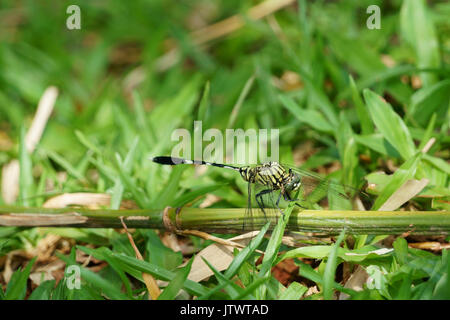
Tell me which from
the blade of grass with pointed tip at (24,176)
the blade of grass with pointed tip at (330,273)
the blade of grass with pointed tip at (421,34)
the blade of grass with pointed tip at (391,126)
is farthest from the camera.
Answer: the blade of grass with pointed tip at (421,34)

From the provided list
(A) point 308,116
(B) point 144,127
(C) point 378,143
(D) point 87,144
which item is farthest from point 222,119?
(C) point 378,143

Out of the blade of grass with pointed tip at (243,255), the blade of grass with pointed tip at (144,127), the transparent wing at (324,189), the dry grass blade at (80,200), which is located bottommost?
the blade of grass with pointed tip at (243,255)

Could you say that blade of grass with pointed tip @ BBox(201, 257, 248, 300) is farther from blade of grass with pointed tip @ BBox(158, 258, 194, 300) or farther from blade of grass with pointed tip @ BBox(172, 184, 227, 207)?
blade of grass with pointed tip @ BBox(172, 184, 227, 207)

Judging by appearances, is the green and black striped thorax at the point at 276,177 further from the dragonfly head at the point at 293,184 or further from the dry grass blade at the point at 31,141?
the dry grass blade at the point at 31,141

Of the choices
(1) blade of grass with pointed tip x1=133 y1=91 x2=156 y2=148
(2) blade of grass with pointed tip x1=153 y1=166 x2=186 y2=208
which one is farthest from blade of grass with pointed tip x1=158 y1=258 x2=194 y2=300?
(1) blade of grass with pointed tip x1=133 y1=91 x2=156 y2=148

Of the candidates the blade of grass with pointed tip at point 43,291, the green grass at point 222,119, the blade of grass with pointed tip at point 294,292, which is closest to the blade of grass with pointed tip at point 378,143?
the green grass at point 222,119

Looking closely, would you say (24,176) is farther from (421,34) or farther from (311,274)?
(421,34)

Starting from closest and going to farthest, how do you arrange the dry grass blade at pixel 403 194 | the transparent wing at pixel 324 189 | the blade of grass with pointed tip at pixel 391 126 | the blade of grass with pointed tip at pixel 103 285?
the blade of grass with pointed tip at pixel 103 285, the dry grass blade at pixel 403 194, the transparent wing at pixel 324 189, the blade of grass with pointed tip at pixel 391 126
